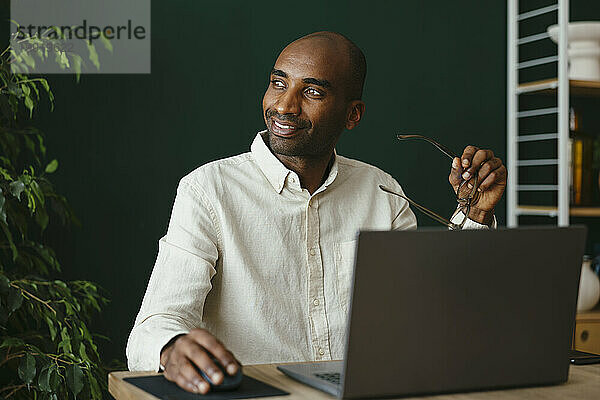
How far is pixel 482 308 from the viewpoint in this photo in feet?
3.64

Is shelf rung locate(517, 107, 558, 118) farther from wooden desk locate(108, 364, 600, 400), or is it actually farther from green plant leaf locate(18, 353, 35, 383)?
green plant leaf locate(18, 353, 35, 383)

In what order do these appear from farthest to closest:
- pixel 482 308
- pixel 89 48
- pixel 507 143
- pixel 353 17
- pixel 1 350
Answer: pixel 507 143, pixel 353 17, pixel 89 48, pixel 1 350, pixel 482 308

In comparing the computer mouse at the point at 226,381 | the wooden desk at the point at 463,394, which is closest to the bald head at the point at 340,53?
the wooden desk at the point at 463,394

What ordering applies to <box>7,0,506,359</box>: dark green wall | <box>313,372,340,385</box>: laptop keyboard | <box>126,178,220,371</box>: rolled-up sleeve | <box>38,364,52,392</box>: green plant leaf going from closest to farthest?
<box>313,372,340,385</box>: laptop keyboard → <box>126,178,220,371</box>: rolled-up sleeve → <box>38,364,52,392</box>: green plant leaf → <box>7,0,506,359</box>: dark green wall

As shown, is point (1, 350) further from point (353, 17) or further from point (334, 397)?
point (353, 17)

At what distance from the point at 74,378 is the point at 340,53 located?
1.12 meters

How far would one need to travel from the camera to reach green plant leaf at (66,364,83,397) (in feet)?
6.97

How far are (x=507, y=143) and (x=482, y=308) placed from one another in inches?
96.8

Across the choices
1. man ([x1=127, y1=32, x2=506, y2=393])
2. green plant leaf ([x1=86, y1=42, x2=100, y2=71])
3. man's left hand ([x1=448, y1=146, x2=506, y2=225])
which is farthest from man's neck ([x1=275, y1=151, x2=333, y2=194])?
green plant leaf ([x1=86, y1=42, x2=100, y2=71])

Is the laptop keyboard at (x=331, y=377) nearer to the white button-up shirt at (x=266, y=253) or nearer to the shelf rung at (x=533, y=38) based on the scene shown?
the white button-up shirt at (x=266, y=253)

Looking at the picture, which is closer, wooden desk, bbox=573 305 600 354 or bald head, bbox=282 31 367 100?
bald head, bbox=282 31 367 100

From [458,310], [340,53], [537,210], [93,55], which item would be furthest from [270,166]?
[537,210]

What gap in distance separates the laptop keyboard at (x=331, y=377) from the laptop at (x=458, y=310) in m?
0.01

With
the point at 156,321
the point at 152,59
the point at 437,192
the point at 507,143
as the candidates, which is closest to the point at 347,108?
the point at 156,321
